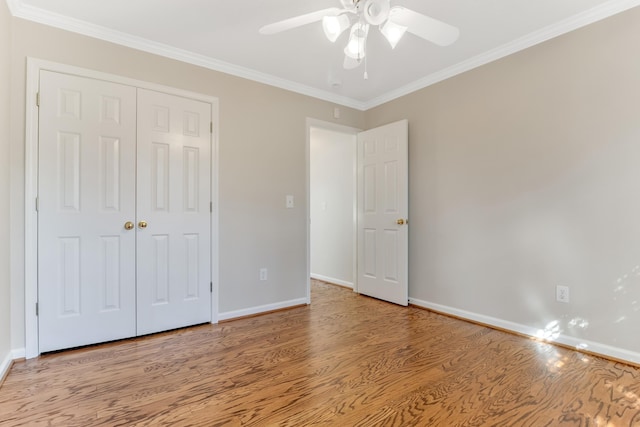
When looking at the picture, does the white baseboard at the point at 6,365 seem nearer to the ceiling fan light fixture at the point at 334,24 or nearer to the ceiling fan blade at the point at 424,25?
the ceiling fan light fixture at the point at 334,24

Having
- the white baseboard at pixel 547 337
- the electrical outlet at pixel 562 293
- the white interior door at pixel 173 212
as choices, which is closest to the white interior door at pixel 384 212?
the white baseboard at pixel 547 337

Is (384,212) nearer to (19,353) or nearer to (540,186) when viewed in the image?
(540,186)

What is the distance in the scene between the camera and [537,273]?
8.46 ft

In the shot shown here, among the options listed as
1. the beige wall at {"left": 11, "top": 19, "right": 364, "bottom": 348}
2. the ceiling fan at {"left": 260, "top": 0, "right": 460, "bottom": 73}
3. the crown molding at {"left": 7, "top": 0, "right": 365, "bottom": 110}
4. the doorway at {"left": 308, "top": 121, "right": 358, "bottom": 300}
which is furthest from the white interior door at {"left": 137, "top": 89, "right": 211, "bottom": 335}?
the doorway at {"left": 308, "top": 121, "right": 358, "bottom": 300}

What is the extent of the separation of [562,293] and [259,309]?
8.40 ft

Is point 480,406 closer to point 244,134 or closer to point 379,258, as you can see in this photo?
point 379,258

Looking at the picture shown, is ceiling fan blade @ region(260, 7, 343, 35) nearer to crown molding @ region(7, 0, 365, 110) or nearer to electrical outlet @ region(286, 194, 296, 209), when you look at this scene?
crown molding @ region(7, 0, 365, 110)

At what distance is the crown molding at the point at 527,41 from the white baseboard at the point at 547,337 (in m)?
2.23

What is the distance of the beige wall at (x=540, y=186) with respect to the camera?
7.14 ft

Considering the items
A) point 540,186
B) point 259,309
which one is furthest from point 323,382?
point 540,186

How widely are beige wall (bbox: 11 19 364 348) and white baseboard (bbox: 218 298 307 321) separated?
4cm

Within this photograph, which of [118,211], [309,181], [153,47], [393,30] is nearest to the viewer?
[393,30]

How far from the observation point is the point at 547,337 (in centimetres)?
250

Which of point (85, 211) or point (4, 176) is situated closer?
point (4, 176)
